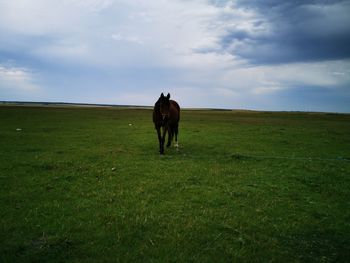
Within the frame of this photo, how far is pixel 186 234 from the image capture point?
692 cm

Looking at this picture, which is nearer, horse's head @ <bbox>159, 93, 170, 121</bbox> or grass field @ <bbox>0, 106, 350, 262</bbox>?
grass field @ <bbox>0, 106, 350, 262</bbox>

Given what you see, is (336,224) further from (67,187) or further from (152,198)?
(67,187)

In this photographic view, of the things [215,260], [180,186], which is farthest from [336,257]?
[180,186]

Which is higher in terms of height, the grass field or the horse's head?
the horse's head

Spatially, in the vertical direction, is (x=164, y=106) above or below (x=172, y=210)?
above

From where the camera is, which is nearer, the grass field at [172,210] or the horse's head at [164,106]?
the grass field at [172,210]

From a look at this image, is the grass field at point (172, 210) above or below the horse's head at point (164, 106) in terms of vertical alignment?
below

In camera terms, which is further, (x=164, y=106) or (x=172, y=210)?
(x=164, y=106)

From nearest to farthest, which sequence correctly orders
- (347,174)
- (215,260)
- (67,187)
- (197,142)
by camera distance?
(215,260) < (67,187) < (347,174) < (197,142)

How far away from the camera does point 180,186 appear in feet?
35.0

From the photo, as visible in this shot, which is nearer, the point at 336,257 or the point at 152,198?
the point at 336,257

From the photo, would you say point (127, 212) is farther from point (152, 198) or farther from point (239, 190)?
point (239, 190)

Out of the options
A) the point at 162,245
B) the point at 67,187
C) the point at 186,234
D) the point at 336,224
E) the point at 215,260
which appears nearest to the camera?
the point at 215,260

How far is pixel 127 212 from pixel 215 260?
2914 mm
